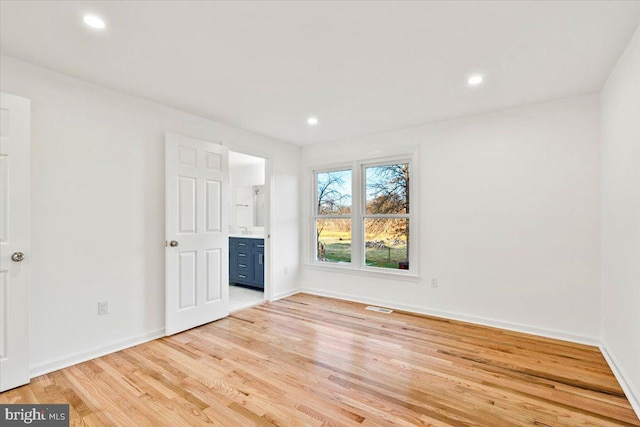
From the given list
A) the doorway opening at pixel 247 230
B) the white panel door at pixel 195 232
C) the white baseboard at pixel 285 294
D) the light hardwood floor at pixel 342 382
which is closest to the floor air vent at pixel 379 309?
the light hardwood floor at pixel 342 382

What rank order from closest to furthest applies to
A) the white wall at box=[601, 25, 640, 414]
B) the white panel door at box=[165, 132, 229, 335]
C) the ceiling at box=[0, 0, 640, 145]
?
1. the ceiling at box=[0, 0, 640, 145]
2. the white wall at box=[601, 25, 640, 414]
3. the white panel door at box=[165, 132, 229, 335]

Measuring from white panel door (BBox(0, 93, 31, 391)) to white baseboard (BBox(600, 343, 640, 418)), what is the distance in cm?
411

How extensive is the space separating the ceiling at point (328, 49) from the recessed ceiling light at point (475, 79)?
2.9 inches

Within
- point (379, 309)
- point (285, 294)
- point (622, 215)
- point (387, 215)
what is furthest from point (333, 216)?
point (622, 215)

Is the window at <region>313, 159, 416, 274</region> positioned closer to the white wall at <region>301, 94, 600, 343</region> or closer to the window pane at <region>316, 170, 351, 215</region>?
the window pane at <region>316, 170, 351, 215</region>

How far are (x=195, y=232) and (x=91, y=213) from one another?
38.6 inches

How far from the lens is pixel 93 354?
2.68 metres

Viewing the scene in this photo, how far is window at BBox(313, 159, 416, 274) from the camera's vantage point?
14.0 feet

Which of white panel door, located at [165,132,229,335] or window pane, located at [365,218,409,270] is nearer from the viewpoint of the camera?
white panel door, located at [165,132,229,335]

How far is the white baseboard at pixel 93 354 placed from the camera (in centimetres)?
239

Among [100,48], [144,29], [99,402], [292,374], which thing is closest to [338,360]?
[292,374]

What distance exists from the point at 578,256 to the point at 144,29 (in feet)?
13.6

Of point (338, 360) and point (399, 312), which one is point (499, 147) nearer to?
point (399, 312)

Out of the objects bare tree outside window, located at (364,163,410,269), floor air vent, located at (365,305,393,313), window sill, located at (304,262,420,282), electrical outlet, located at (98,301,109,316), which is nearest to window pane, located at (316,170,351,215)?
bare tree outside window, located at (364,163,410,269)
